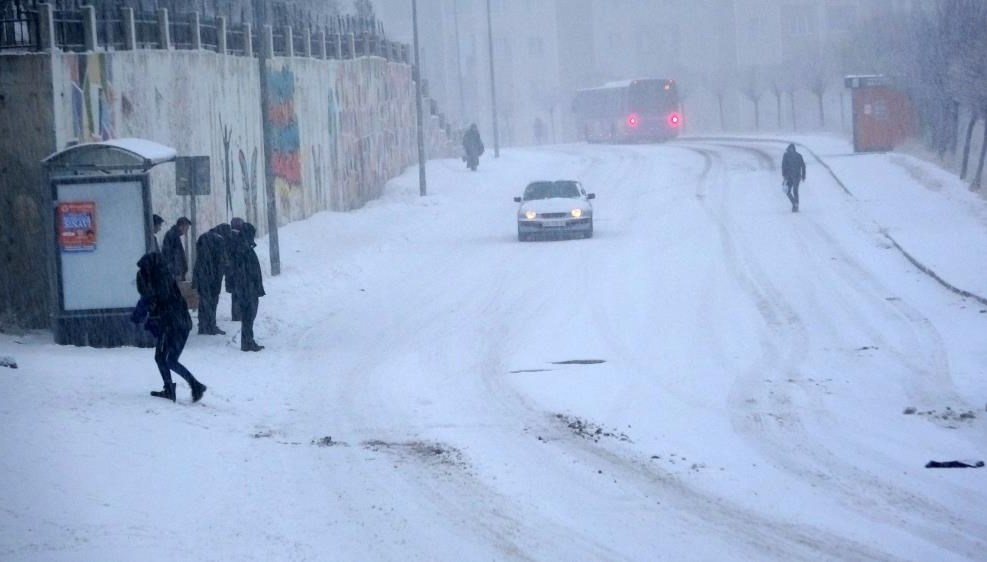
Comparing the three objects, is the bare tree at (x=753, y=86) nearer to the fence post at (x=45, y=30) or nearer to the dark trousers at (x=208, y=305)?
the fence post at (x=45, y=30)

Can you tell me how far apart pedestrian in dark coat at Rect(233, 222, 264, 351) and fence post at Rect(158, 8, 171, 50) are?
698cm

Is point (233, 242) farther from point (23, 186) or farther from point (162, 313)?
point (162, 313)

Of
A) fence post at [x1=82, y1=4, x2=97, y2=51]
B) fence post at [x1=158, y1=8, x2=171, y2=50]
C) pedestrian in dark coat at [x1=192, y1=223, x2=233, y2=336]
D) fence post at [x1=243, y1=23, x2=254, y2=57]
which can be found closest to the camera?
pedestrian in dark coat at [x1=192, y1=223, x2=233, y2=336]

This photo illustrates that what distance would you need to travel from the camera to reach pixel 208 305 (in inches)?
734

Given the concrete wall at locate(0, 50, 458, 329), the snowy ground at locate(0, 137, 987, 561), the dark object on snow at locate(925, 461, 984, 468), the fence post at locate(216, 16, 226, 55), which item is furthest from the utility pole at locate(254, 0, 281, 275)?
the dark object on snow at locate(925, 461, 984, 468)

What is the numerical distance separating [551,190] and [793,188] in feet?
20.8

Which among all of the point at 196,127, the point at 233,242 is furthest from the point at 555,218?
the point at 233,242

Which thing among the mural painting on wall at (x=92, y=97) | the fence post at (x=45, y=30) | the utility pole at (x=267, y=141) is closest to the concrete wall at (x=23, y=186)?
the fence post at (x=45, y=30)

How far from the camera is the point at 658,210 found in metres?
36.1

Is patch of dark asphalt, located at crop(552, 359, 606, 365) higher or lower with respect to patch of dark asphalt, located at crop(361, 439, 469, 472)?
higher

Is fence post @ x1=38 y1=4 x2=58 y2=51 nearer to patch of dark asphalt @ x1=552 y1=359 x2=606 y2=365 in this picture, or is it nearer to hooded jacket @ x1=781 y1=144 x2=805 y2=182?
patch of dark asphalt @ x1=552 y1=359 x2=606 y2=365

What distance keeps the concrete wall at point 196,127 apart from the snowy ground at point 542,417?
5.57ft

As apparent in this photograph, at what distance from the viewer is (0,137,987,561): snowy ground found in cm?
914

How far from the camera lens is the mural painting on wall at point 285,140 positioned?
29594mm
